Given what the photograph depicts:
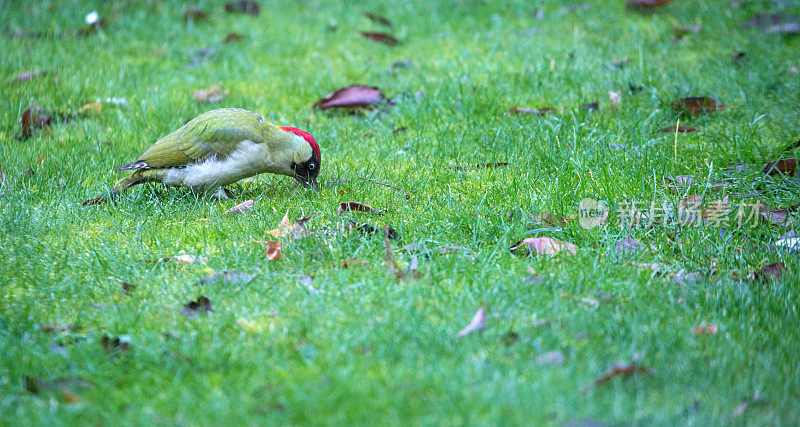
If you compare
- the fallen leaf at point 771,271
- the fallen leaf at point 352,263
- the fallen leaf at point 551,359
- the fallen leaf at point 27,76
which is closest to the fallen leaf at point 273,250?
the fallen leaf at point 352,263

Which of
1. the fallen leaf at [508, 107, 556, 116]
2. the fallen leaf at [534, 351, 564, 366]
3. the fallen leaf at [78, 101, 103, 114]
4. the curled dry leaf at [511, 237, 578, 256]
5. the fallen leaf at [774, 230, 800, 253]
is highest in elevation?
the fallen leaf at [534, 351, 564, 366]

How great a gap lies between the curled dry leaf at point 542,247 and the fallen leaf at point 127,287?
189 centimetres

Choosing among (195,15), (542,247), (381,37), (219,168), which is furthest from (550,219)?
(195,15)

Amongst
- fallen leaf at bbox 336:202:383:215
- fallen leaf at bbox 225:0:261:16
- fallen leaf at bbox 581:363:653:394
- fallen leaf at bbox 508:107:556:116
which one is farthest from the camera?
fallen leaf at bbox 225:0:261:16

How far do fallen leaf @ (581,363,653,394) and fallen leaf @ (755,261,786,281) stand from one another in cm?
118

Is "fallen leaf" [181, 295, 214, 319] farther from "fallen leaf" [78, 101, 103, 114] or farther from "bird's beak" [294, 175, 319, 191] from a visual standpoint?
"fallen leaf" [78, 101, 103, 114]

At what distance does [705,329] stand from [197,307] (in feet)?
7.09

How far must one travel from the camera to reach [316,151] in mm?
4695

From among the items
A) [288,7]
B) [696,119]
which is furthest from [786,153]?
[288,7]

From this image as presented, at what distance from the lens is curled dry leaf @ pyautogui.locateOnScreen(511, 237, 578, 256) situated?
3719 millimetres

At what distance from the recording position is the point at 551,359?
2730mm

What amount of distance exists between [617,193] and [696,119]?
1.65 m

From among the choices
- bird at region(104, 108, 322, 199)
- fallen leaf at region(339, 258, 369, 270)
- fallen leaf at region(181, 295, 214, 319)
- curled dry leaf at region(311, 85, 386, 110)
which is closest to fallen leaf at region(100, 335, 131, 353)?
fallen leaf at region(181, 295, 214, 319)

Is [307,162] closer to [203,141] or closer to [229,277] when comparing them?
[203,141]
